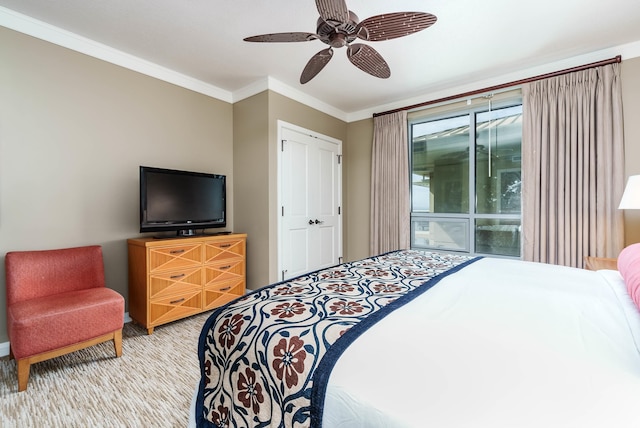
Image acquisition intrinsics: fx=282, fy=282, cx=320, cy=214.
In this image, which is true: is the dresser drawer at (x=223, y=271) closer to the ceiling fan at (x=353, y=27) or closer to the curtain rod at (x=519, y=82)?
the ceiling fan at (x=353, y=27)

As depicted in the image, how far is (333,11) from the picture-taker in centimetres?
154

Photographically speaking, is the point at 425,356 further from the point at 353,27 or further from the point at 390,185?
the point at 390,185

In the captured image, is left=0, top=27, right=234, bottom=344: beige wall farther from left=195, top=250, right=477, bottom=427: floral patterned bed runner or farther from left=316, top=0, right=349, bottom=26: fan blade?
left=316, top=0, right=349, bottom=26: fan blade

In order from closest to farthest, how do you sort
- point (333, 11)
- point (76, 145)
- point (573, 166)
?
1. point (333, 11)
2. point (76, 145)
3. point (573, 166)

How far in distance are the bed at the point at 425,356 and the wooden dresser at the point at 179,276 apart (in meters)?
1.65

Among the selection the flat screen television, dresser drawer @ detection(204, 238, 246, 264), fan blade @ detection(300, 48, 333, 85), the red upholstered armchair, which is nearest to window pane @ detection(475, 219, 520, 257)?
fan blade @ detection(300, 48, 333, 85)

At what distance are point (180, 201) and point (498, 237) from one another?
145 inches

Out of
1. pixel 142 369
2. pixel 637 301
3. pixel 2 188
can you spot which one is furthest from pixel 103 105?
pixel 637 301

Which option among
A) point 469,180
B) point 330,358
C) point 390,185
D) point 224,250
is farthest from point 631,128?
point 224,250

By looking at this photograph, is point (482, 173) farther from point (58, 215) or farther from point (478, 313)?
point (58, 215)

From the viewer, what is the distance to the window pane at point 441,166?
3.68 meters

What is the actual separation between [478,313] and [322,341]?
1.95 feet

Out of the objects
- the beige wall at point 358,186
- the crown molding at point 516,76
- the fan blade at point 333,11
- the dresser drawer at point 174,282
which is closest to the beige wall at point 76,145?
the dresser drawer at point 174,282

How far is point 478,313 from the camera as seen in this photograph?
40.6 inches
